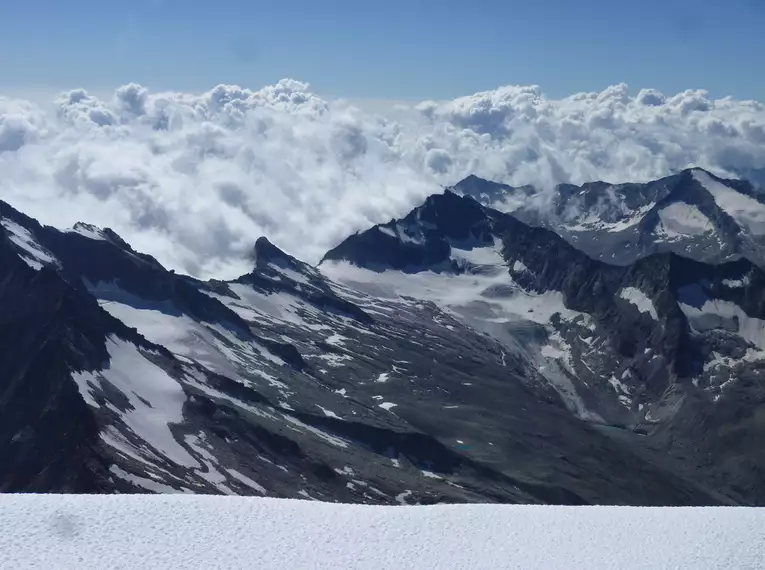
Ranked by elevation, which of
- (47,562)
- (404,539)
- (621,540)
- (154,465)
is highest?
(621,540)

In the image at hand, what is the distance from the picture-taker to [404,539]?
4138cm

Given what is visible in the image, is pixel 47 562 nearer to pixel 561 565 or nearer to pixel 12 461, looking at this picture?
pixel 561 565

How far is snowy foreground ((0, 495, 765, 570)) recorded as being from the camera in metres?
38.0

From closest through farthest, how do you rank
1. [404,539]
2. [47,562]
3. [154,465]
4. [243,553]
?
[47,562] → [243,553] → [404,539] → [154,465]

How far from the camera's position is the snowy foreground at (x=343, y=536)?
38031 millimetres

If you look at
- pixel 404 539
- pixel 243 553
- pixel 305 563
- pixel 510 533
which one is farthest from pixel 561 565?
pixel 243 553

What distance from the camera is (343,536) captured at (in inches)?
1617

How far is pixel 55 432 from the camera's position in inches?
7825

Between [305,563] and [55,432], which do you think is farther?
[55,432]

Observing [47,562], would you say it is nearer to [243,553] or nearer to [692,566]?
[243,553]

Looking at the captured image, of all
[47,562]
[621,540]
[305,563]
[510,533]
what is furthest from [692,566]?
[47,562]

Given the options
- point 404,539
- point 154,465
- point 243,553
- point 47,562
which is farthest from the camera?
point 154,465

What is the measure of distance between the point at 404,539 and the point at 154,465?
162 m

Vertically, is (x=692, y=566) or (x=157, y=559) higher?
(x=692, y=566)
